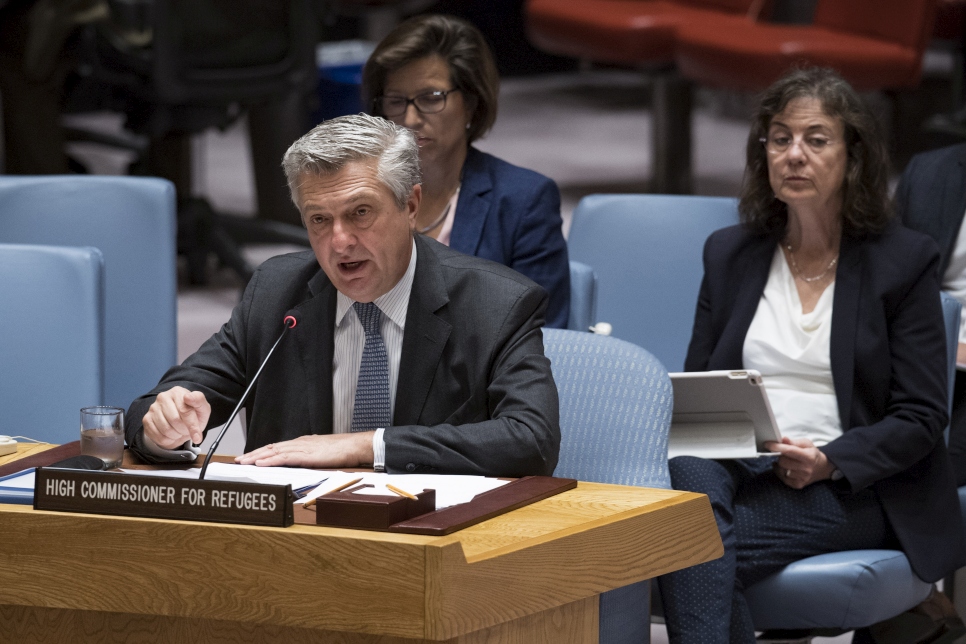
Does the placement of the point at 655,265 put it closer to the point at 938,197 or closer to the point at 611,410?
the point at 938,197

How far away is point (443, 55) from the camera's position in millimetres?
2957

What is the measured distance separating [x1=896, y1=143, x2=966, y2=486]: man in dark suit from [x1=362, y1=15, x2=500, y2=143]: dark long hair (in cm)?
85

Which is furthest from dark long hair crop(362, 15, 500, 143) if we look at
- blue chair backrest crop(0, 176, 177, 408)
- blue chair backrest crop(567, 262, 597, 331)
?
blue chair backrest crop(0, 176, 177, 408)

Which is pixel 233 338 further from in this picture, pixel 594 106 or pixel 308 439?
pixel 594 106

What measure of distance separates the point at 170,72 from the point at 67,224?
5.40 ft

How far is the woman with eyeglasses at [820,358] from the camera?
7.99 ft

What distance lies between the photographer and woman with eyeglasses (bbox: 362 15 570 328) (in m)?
2.91

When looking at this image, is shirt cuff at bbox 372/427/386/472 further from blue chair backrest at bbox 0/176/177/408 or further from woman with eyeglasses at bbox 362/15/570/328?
blue chair backrest at bbox 0/176/177/408

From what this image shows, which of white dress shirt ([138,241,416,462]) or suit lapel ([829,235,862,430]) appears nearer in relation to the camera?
white dress shirt ([138,241,416,462])

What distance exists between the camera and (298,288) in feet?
7.38

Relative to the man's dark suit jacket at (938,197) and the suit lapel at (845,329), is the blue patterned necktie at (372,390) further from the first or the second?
the man's dark suit jacket at (938,197)

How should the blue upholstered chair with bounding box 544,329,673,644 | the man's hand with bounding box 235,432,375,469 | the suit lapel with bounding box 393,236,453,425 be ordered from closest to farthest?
the man's hand with bounding box 235,432,375,469
the suit lapel with bounding box 393,236,453,425
the blue upholstered chair with bounding box 544,329,673,644

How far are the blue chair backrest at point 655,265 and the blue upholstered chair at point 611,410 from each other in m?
0.78

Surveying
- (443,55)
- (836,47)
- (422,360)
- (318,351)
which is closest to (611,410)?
(422,360)
